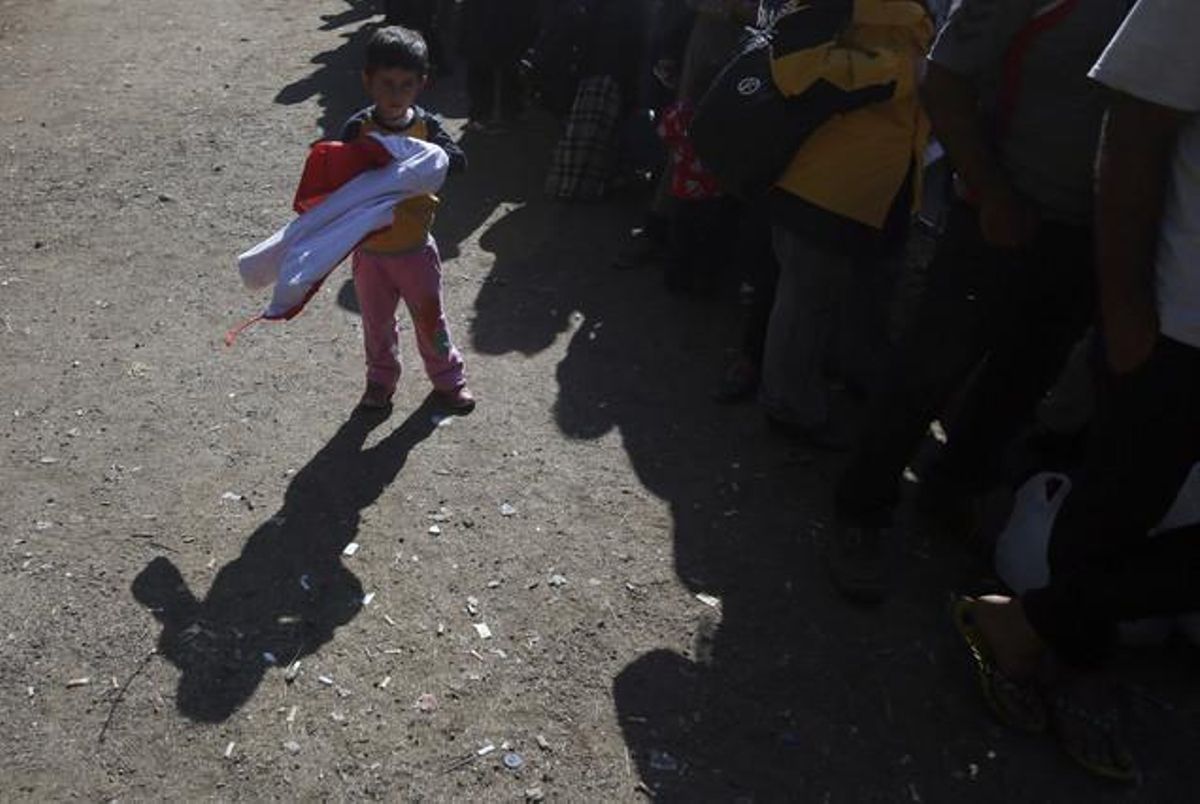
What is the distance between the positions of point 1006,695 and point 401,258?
7.73ft

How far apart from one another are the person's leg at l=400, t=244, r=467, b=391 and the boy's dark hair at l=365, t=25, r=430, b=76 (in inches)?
24.7

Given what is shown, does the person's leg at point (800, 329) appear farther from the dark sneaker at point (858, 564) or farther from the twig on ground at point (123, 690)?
the twig on ground at point (123, 690)

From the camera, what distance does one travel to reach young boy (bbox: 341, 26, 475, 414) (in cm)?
374

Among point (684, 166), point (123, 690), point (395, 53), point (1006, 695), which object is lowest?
point (123, 690)

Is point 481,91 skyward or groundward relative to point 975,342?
groundward

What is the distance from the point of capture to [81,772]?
2803 millimetres

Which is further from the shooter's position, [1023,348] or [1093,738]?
[1023,348]

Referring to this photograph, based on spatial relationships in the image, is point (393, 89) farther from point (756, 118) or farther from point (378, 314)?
point (756, 118)

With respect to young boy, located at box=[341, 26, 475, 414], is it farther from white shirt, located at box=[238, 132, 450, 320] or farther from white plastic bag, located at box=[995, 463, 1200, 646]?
white plastic bag, located at box=[995, 463, 1200, 646]

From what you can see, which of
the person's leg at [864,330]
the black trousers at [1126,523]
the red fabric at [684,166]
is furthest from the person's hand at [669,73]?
the black trousers at [1126,523]

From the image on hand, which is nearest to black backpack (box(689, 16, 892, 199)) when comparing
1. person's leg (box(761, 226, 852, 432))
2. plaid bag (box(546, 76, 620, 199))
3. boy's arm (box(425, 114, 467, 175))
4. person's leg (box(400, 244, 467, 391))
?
person's leg (box(761, 226, 852, 432))

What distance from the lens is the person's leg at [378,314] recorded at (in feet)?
13.1

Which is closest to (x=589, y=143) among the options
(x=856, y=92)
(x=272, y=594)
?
(x=856, y=92)

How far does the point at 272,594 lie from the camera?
3.37 meters
